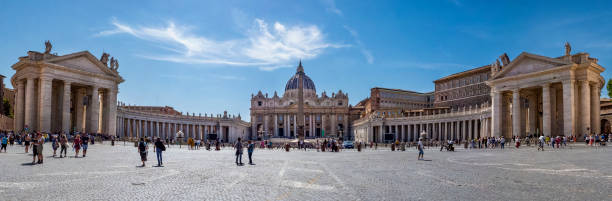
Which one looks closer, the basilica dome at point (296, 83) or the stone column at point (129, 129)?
the stone column at point (129, 129)

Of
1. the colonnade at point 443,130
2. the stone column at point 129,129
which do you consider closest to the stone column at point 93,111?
the stone column at point 129,129

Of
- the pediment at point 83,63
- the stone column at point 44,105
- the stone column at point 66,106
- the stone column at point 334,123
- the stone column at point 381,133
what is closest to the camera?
the stone column at point 44,105

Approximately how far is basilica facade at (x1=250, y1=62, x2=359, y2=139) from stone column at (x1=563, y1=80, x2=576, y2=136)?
346 ft

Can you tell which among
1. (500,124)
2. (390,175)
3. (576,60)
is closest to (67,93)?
(390,175)

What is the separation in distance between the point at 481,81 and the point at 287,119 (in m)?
70.4

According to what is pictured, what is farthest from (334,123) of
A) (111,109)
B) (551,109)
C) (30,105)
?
(30,105)

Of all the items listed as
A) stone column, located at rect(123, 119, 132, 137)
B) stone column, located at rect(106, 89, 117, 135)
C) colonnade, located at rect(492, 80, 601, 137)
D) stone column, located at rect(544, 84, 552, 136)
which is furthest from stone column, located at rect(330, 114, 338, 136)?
stone column, located at rect(544, 84, 552, 136)

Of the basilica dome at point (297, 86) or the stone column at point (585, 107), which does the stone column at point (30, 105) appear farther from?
the basilica dome at point (297, 86)

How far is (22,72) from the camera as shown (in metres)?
54.1

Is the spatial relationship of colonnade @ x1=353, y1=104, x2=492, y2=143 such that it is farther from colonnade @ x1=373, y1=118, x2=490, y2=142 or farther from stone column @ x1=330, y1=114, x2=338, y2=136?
stone column @ x1=330, y1=114, x2=338, y2=136

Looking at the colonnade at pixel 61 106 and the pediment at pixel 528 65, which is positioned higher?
the pediment at pixel 528 65

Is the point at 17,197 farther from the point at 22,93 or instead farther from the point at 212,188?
the point at 22,93

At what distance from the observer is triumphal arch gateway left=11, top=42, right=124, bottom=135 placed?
52.3 meters

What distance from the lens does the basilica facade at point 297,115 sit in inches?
6127
